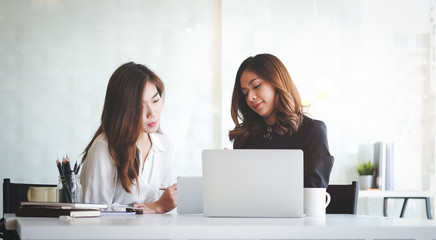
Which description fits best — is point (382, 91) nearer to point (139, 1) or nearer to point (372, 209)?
point (372, 209)

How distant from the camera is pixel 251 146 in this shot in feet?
9.98

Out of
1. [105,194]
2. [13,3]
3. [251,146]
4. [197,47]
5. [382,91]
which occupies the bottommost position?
[105,194]

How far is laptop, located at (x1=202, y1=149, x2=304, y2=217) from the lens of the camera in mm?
1864

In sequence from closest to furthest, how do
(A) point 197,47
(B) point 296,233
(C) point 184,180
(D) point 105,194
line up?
(B) point 296,233 < (C) point 184,180 < (D) point 105,194 < (A) point 197,47

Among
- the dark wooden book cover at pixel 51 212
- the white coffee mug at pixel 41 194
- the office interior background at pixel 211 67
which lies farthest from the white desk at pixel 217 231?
the office interior background at pixel 211 67

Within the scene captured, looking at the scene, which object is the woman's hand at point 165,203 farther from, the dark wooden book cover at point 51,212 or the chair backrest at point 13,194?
the chair backrest at point 13,194

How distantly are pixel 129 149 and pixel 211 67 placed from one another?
239cm

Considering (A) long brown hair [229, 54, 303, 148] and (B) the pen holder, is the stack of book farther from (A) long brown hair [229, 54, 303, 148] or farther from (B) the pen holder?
(A) long brown hair [229, 54, 303, 148]

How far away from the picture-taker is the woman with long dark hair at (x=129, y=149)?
8.66 feet

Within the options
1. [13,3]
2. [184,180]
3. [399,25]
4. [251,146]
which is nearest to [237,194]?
[184,180]

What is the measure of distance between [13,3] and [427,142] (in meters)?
3.62

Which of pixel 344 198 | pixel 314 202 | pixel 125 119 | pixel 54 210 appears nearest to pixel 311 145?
pixel 344 198

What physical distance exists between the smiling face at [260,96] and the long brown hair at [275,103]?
0.02 m

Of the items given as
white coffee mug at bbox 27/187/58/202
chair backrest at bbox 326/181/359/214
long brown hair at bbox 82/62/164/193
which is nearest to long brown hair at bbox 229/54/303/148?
chair backrest at bbox 326/181/359/214
